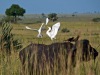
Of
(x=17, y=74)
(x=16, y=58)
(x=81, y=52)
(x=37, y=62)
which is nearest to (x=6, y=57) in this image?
(x=16, y=58)

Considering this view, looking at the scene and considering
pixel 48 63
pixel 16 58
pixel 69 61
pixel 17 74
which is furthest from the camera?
pixel 16 58

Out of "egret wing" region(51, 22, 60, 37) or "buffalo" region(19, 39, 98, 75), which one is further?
"egret wing" region(51, 22, 60, 37)

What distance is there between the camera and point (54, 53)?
6.06 m

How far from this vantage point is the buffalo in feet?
19.1

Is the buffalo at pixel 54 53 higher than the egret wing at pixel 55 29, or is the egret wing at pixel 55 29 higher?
the buffalo at pixel 54 53

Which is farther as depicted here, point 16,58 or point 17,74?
point 16,58

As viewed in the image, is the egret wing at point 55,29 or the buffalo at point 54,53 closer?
the buffalo at point 54,53

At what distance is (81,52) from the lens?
578cm

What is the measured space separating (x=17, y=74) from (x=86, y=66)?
1214 mm

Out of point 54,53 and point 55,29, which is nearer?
point 54,53

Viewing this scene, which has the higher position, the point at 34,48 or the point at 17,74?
the point at 34,48

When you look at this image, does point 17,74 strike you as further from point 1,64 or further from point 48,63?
point 48,63

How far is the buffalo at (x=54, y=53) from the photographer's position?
19.1ft

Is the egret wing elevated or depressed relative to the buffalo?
depressed
